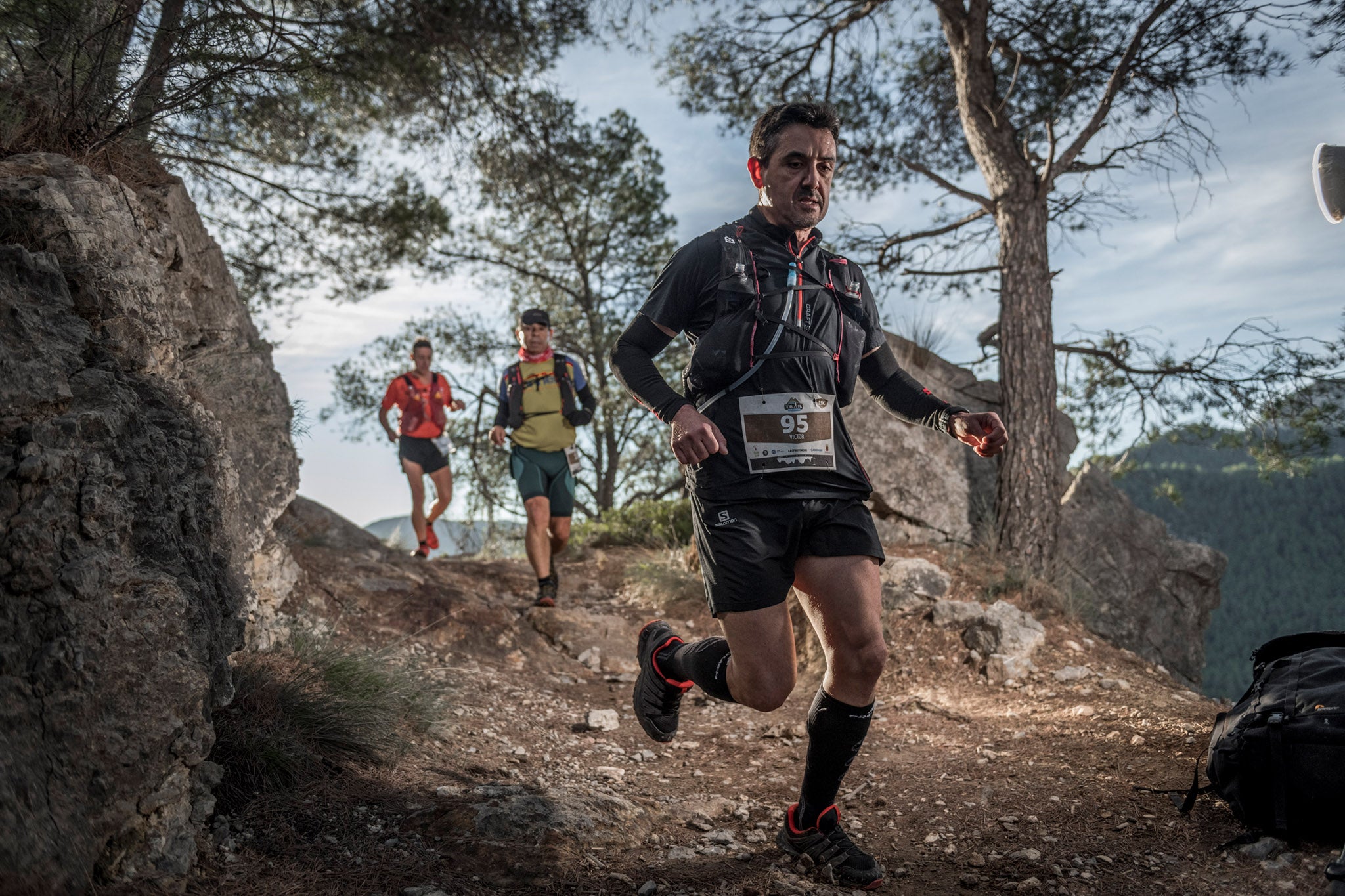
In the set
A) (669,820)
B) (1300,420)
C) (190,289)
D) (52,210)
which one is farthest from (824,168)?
(1300,420)

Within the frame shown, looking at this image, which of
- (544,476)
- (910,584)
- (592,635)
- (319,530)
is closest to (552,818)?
(592,635)

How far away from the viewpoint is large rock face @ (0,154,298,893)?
2172 mm

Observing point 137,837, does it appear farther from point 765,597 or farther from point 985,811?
point 985,811

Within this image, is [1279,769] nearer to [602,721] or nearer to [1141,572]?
[602,721]

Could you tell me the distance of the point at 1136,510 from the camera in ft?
32.8

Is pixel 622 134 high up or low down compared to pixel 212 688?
up

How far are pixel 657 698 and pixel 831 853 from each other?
2.79 feet

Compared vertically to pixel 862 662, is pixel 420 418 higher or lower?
higher

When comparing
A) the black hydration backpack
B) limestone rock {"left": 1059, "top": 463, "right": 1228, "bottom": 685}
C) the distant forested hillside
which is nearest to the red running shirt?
limestone rock {"left": 1059, "top": 463, "right": 1228, "bottom": 685}

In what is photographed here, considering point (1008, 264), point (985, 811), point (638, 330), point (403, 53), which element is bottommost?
point (985, 811)

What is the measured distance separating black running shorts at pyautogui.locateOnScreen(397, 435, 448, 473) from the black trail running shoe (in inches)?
87.0

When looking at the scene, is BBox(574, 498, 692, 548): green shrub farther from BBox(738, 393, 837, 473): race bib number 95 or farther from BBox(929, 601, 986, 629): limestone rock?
BBox(738, 393, 837, 473): race bib number 95

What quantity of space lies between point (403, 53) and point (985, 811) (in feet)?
25.8

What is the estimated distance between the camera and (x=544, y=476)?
6.80 meters
